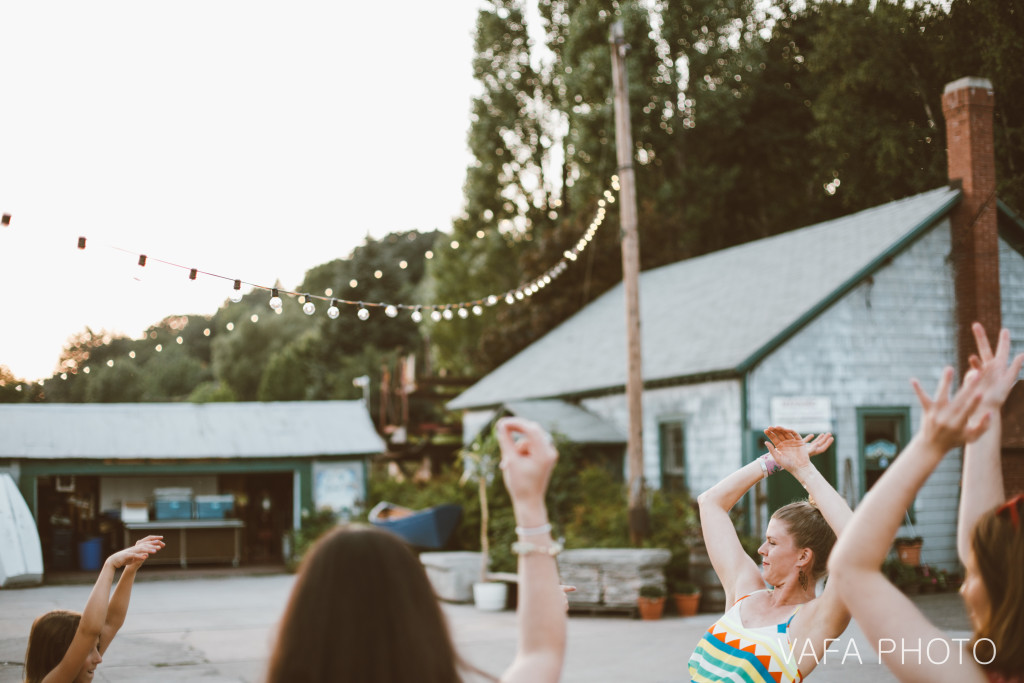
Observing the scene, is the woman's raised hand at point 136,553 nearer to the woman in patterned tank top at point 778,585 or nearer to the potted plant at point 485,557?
the woman in patterned tank top at point 778,585

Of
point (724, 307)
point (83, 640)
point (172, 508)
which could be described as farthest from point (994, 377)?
point (172, 508)

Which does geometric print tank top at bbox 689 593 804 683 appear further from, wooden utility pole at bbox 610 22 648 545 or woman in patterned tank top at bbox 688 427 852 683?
wooden utility pole at bbox 610 22 648 545

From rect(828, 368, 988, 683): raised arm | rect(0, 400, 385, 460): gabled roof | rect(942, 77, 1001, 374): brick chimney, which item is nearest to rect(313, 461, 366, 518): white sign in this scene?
rect(0, 400, 385, 460): gabled roof

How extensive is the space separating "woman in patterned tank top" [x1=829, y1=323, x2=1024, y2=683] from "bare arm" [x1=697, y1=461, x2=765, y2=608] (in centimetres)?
126

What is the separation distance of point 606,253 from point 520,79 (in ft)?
28.2

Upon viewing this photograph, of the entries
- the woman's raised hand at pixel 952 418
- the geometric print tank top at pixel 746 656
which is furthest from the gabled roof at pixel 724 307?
the woman's raised hand at pixel 952 418

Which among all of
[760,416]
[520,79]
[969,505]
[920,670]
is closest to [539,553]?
[920,670]

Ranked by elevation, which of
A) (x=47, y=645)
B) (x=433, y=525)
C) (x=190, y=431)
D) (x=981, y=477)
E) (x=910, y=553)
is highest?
(x=190, y=431)

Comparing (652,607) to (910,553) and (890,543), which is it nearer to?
(910,553)

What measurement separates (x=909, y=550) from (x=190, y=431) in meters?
15.8

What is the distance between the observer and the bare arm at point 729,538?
3287mm

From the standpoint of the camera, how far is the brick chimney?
14.6 m

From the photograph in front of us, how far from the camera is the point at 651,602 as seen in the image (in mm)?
Result: 13094

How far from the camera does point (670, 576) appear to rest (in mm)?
13820
